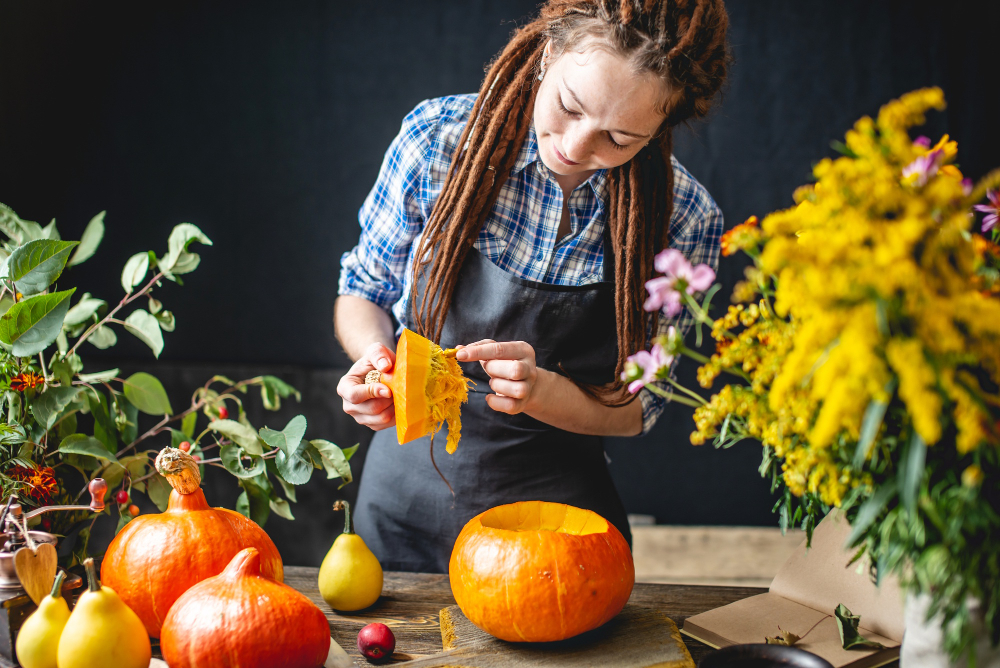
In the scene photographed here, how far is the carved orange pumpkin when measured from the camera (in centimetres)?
88

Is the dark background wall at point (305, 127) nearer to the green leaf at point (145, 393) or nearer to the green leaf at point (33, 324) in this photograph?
the green leaf at point (145, 393)

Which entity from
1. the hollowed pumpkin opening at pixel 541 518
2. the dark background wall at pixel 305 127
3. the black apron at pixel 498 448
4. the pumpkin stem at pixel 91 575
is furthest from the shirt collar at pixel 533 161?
the dark background wall at pixel 305 127

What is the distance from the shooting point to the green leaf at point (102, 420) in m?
1.08

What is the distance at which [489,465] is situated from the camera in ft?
Result: 4.90

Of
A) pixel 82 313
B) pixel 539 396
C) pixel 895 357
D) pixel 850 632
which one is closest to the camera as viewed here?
pixel 895 357

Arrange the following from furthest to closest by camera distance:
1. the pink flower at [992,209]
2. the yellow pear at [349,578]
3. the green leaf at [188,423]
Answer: the green leaf at [188,423] → the yellow pear at [349,578] → the pink flower at [992,209]

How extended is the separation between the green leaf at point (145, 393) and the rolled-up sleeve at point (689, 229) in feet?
3.07

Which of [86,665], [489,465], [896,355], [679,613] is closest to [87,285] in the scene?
[489,465]

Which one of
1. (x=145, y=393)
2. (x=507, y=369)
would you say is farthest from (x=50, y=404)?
(x=507, y=369)

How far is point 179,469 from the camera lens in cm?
93

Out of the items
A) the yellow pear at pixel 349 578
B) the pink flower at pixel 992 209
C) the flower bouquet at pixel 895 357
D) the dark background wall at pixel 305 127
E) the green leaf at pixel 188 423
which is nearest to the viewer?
the flower bouquet at pixel 895 357

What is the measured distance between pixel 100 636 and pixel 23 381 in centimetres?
43

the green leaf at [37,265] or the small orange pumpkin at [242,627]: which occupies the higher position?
the green leaf at [37,265]

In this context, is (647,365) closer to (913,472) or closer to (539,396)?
(913,472)
